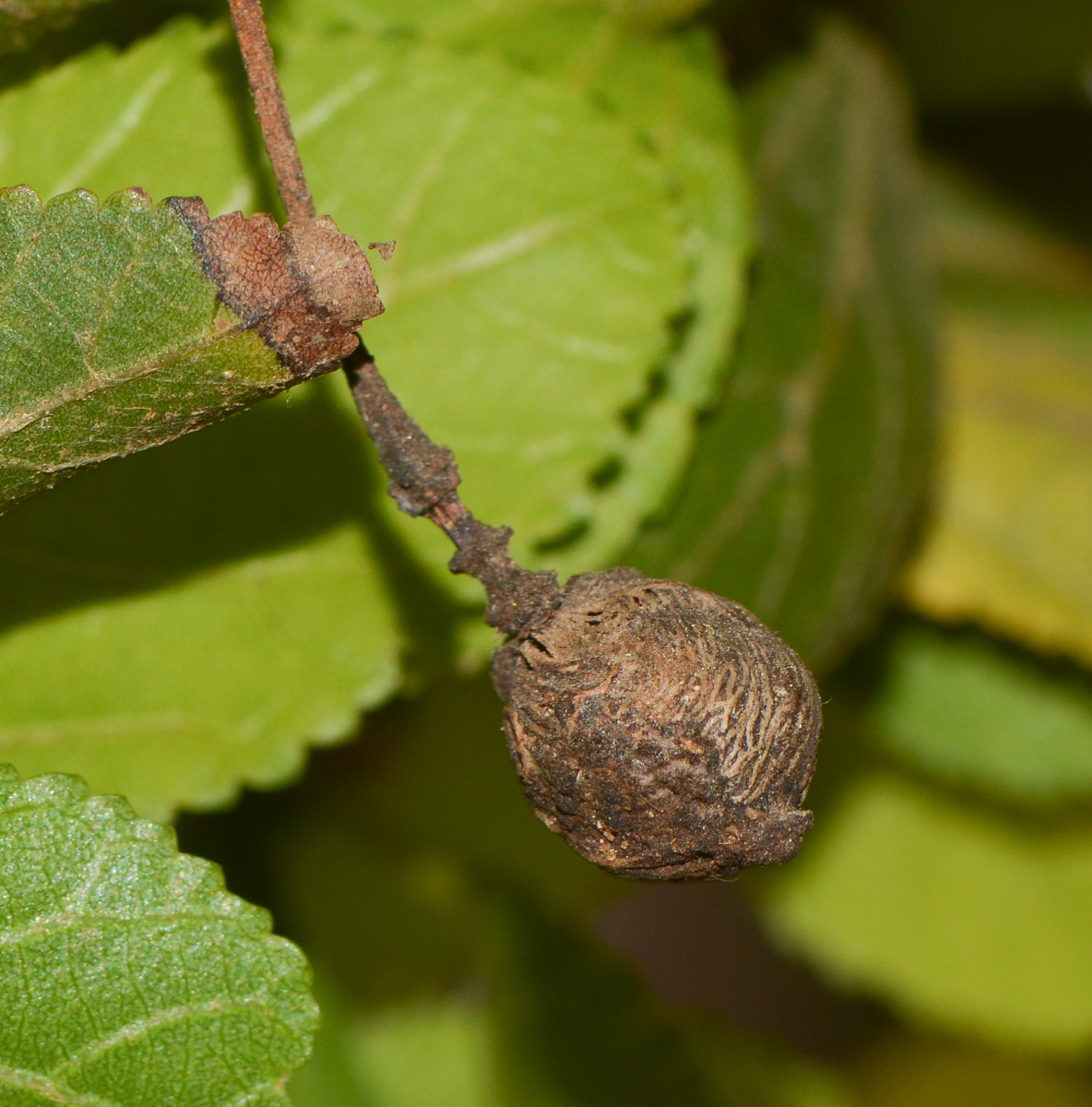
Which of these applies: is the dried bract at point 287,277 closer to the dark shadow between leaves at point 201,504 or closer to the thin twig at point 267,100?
A: the thin twig at point 267,100

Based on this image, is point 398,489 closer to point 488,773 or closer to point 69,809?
point 69,809

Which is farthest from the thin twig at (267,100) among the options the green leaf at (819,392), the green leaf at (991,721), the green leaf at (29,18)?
the green leaf at (991,721)

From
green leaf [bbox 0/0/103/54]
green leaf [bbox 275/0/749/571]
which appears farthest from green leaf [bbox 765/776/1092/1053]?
green leaf [bbox 0/0/103/54]

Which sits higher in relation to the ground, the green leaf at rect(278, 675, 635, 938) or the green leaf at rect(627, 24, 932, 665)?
the green leaf at rect(627, 24, 932, 665)

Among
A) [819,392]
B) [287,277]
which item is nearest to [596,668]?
[287,277]

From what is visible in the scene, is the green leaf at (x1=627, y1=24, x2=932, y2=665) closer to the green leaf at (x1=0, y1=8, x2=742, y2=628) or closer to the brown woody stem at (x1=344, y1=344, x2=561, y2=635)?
the green leaf at (x1=0, y1=8, x2=742, y2=628)

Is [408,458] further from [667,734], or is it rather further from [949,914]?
[949,914]

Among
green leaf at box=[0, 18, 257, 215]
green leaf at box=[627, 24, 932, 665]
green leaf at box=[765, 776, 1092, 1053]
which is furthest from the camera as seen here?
green leaf at box=[765, 776, 1092, 1053]
